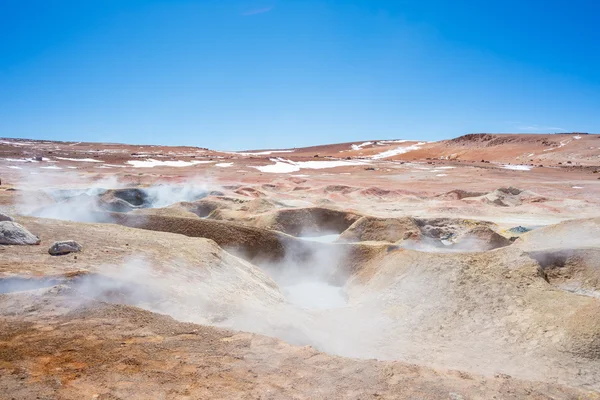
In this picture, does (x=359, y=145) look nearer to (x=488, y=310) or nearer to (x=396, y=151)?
(x=396, y=151)

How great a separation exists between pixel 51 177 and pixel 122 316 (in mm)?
27981

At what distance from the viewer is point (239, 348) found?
384 cm

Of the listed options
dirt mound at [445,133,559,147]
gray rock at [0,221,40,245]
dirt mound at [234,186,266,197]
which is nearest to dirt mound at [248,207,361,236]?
dirt mound at [234,186,266,197]

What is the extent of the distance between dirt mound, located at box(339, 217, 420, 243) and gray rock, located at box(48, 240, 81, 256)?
8421 millimetres

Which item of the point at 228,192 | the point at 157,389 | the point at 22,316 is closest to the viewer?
the point at 157,389

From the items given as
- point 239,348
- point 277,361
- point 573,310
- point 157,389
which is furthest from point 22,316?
point 573,310

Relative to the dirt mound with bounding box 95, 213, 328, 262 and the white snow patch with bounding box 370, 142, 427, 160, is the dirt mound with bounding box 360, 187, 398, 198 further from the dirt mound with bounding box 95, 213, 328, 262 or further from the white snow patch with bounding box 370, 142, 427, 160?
the white snow patch with bounding box 370, 142, 427, 160

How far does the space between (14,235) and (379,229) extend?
993 cm

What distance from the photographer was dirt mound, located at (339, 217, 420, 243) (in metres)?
12.6

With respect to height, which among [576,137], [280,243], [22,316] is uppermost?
[576,137]

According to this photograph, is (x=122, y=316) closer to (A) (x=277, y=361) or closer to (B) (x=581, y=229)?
(A) (x=277, y=361)

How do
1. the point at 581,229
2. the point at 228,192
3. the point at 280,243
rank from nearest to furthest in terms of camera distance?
the point at 581,229, the point at 280,243, the point at 228,192

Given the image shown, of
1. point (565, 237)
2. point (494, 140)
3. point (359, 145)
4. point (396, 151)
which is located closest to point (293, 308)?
point (565, 237)

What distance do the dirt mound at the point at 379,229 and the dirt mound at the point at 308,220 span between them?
1.58m
